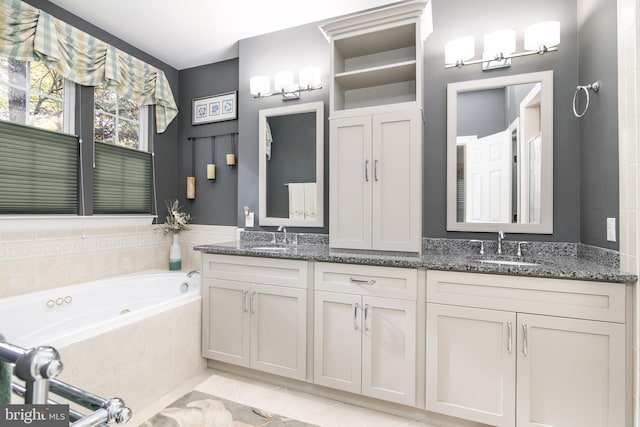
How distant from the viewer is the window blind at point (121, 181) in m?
2.89

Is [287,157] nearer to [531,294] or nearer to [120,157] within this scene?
[120,157]

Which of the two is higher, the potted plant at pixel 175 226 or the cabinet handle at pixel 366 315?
the potted plant at pixel 175 226

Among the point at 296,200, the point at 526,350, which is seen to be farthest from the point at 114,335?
the point at 526,350

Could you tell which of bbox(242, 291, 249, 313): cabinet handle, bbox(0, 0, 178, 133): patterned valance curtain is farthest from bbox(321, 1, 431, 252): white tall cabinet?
bbox(0, 0, 178, 133): patterned valance curtain

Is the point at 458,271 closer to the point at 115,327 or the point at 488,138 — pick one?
the point at 488,138

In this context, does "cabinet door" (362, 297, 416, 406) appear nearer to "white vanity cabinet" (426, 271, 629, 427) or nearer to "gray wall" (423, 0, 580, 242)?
"white vanity cabinet" (426, 271, 629, 427)

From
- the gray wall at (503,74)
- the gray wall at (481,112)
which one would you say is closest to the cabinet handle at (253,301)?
the gray wall at (503,74)

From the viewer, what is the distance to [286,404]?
2.11 meters

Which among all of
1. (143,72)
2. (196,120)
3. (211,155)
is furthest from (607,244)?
(143,72)

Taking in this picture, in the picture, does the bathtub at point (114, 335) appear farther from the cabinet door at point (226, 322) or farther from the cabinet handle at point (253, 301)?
the cabinet handle at point (253, 301)

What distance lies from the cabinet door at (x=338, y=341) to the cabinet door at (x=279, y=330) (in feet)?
0.36

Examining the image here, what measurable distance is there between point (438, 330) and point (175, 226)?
273 centimetres

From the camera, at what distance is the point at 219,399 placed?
84.0 inches

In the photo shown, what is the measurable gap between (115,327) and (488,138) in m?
2.70
